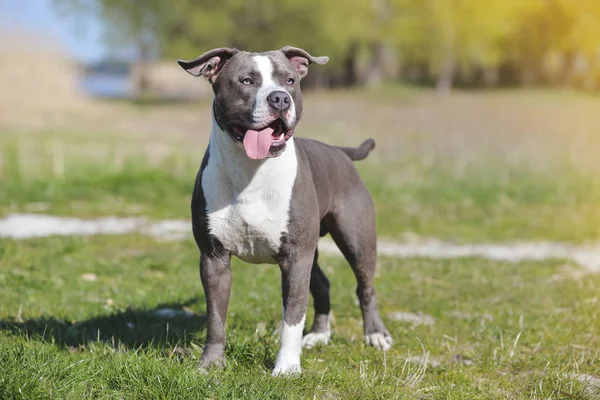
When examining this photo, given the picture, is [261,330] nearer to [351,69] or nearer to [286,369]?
[286,369]

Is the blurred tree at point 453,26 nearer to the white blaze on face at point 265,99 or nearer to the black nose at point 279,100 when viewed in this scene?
the white blaze on face at point 265,99

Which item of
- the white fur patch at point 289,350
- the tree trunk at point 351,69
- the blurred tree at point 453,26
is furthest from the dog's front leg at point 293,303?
the tree trunk at point 351,69

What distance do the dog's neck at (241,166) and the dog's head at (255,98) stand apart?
3.2 inches

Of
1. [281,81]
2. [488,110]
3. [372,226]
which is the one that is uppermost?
[281,81]

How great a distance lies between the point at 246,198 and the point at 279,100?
56cm

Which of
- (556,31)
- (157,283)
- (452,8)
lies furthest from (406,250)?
(556,31)

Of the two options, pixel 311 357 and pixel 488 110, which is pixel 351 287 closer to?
pixel 311 357

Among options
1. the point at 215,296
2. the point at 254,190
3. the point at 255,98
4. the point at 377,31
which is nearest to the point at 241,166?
the point at 254,190

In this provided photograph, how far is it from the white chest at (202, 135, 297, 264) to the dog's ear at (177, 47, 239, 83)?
35 cm

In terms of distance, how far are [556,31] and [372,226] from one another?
38832 mm

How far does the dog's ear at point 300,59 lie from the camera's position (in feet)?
13.3

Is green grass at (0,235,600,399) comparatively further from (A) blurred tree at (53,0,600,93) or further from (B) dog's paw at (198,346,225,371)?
(A) blurred tree at (53,0,600,93)

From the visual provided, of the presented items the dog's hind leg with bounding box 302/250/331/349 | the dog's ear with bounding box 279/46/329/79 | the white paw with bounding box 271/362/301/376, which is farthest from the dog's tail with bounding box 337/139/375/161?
the white paw with bounding box 271/362/301/376

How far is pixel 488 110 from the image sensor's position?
1034 inches
